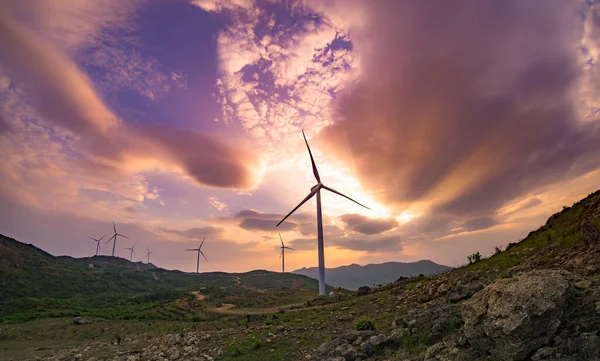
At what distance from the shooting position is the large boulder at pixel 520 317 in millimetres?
9055

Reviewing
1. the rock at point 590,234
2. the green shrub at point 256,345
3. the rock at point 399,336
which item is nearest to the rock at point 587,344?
the rock at point 399,336

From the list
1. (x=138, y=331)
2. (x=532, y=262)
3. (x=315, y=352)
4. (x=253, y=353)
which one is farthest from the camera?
(x=138, y=331)

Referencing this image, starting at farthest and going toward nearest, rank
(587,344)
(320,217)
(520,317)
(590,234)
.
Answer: (320,217), (590,234), (520,317), (587,344)

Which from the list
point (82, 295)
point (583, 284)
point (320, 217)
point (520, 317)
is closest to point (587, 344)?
point (520, 317)

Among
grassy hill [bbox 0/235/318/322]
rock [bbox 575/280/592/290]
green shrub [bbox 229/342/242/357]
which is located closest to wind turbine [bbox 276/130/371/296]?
grassy hill [bbox 0/235/318/322]

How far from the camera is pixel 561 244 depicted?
26.9m

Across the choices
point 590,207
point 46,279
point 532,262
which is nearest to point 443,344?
point 532,262

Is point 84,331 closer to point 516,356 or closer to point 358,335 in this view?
point 358,335

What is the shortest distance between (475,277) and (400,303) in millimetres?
6808

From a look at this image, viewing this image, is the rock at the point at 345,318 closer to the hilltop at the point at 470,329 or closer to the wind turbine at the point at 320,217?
the hilltop at the point at 470,329

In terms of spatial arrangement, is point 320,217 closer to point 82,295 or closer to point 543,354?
point 543,354

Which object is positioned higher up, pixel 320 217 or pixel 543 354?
pixel 320 217

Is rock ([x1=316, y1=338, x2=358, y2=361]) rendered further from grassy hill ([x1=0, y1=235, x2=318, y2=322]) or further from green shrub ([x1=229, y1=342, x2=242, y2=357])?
grassy hill ([x1=0, y1=235, x2=318, y2=322])

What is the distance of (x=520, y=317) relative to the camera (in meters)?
9.16
